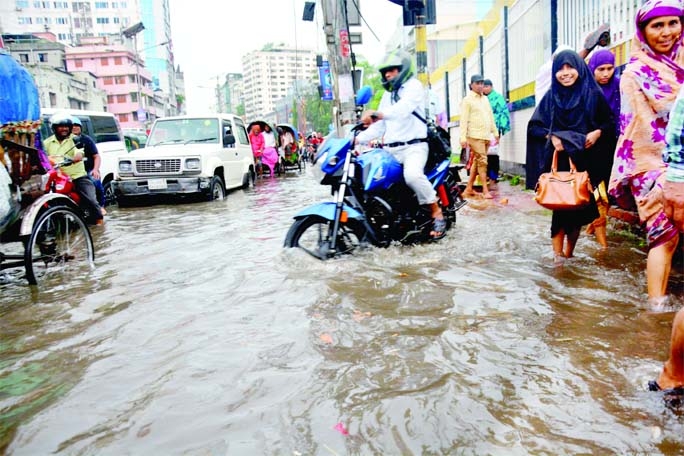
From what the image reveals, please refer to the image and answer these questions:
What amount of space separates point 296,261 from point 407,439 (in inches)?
116

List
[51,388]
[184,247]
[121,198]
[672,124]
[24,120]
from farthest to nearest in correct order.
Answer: [121,198]
[184,247]
[24,120]
[51,388]
[672,124]

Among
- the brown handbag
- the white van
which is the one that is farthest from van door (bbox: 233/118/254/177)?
the brown handbag

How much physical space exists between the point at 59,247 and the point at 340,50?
7.28m

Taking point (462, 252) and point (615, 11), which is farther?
point (615, 11)

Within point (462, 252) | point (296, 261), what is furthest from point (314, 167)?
point (462, 252)

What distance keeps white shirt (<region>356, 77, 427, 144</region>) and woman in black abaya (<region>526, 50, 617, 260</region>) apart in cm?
109

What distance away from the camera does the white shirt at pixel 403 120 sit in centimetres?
520

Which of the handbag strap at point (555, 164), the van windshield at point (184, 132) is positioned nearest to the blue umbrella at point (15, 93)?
the handbag strap at point (555, 164)

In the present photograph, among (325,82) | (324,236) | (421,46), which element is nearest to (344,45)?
(421,46)

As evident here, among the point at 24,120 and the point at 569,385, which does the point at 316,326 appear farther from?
the point at 24,120

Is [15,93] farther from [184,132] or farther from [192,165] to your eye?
[184,132]

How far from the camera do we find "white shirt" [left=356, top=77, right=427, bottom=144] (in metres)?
5.20

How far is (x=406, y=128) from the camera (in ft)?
17.8

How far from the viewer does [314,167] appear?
5133 mm
